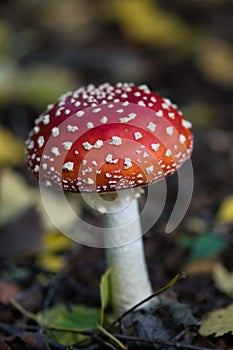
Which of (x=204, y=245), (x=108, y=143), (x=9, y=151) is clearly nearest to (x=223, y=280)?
(x=204, y=245)

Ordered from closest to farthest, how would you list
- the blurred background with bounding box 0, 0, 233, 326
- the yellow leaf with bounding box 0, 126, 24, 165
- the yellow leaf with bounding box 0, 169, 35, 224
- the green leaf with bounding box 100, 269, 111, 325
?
the green leaf with bounding box 100, 269, 111, 325
the blurred background with bounding box 0, 0, 233, 326
the yellow leaf with bounding box 0, 169, 35, 224
the yellow leaf with bounding box 0, 126, 24, 165

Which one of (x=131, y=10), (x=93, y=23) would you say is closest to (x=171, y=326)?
(x=131, y=10)

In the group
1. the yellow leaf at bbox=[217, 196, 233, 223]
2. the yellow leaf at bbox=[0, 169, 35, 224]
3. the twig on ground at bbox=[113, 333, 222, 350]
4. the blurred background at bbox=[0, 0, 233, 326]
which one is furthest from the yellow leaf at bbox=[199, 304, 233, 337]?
the yellow leaf at bbox=[0, 169, 35, 224]

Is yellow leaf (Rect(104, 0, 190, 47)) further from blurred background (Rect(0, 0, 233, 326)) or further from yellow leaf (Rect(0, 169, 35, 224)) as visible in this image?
yellow leaf (Rect(0, 169, 35, 224))

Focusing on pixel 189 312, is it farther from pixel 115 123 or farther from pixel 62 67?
pixel 62 67

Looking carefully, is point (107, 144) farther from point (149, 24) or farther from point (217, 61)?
point (149, 24)

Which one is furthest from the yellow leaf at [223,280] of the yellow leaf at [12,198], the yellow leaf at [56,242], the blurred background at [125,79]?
the yellow leaf at [12,198]
